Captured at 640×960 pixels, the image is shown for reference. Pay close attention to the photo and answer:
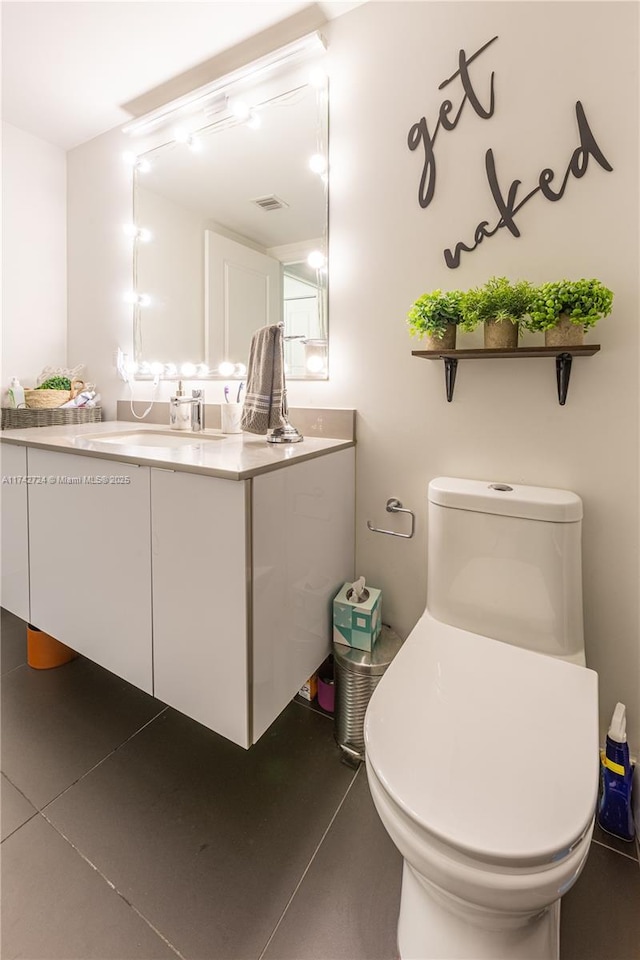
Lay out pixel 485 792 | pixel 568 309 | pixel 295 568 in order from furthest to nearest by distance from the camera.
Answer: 1. pixel 295 568
2. pixel 568 309
3. pixel 485 792

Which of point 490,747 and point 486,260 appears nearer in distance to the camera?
point 490,747

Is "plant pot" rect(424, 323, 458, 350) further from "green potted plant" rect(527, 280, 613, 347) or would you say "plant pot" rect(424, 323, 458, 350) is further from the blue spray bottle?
the blue spray bottle

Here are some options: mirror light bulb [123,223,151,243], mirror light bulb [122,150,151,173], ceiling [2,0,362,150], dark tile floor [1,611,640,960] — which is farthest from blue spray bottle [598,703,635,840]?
mirror light bulb [122,150,151,173]

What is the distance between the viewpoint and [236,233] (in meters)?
1.64

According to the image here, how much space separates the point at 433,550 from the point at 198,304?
131 centimetres

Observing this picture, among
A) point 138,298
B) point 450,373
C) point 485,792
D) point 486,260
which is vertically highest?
point 138,298

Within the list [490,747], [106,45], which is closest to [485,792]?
[490,747]

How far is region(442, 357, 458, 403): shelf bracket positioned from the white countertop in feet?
1.12

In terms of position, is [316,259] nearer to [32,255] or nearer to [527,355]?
[527,355]

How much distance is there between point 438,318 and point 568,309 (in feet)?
0.98

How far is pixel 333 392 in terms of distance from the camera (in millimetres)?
1512

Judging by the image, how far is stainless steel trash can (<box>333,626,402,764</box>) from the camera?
1300 mm

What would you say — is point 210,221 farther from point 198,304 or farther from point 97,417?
point 97,417

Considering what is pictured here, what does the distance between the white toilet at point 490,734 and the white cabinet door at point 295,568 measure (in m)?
0.30
